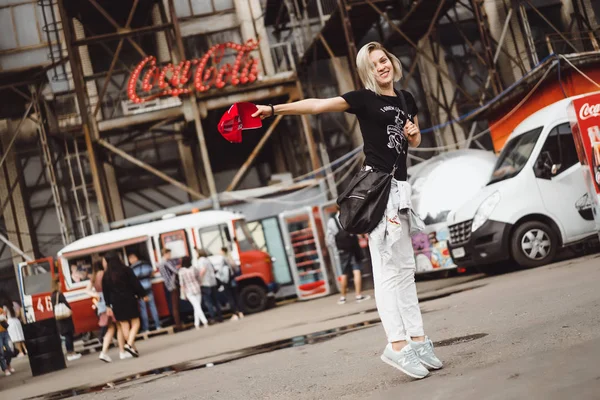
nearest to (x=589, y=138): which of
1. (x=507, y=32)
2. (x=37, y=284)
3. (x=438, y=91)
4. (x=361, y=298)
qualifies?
(x=361, y=298)

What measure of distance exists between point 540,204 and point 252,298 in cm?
940

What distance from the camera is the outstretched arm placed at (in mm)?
4867

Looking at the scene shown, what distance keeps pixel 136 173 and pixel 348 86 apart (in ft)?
26.4

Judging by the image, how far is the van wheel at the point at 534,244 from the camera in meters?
12.7

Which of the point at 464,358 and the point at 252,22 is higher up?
the point at 252,22

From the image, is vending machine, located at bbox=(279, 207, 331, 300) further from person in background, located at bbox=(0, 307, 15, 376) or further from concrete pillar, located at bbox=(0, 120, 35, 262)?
concrete pillar, located at bbox=(0, 120, 35, 262)

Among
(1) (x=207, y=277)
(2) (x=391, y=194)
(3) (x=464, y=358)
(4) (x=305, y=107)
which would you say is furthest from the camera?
(1) (x=207, y=277)

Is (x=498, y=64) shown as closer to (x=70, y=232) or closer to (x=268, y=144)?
(x=268, y=144)

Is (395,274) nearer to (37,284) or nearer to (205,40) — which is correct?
(37,284)

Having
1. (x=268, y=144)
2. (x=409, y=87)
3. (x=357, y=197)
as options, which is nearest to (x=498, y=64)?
(x=409, y=87)

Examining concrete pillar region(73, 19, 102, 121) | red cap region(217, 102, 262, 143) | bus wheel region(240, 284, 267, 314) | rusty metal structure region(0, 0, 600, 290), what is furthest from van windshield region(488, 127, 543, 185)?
concrete pillar region(73, 19, 102, 121)

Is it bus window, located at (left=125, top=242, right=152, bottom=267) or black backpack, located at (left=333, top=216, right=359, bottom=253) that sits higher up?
bus window, located at (left=125, top=242, right=152, bottom=267)

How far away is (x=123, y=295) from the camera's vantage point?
42.0ft

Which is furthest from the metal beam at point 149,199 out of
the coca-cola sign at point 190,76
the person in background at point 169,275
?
the person in background at point 169,275
